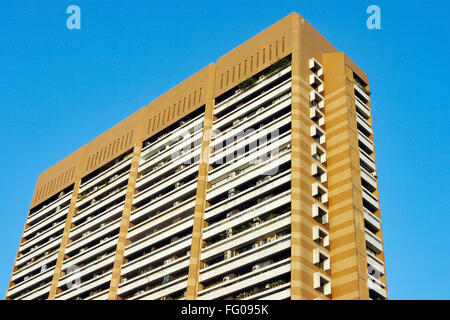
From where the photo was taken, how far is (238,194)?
216ft

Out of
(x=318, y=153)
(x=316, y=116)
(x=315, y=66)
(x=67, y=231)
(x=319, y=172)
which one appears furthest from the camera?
(x=67, y=231)

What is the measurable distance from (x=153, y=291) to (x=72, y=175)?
1443 inches

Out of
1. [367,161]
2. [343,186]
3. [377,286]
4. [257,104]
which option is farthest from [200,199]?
[377,286]

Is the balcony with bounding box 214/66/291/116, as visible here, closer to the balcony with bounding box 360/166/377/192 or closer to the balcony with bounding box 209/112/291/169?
the balcony with bounding box 209/112/291/169

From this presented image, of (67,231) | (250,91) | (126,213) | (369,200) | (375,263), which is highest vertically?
(250,91)

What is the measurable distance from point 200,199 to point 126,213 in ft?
48.3

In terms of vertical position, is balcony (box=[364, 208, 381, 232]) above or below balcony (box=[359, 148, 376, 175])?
below

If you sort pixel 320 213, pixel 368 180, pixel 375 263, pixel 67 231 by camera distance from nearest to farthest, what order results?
pixel 375 263
pixel 320 213
pixel 368 180
pixel 67 231

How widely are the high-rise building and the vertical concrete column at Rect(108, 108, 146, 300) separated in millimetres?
189

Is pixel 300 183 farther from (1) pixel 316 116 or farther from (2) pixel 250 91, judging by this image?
(2) pixel 250 91

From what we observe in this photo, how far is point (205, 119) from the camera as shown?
7738 cm

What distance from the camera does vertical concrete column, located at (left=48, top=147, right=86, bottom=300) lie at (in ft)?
273

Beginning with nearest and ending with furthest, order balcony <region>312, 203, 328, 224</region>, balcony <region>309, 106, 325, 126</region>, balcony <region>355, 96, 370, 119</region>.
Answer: balcony <region>312, 203, 328, 224</region> < balcony <region>309, 106, 325, 126</region> < balcony <region>355, 96, 370, 119</region>

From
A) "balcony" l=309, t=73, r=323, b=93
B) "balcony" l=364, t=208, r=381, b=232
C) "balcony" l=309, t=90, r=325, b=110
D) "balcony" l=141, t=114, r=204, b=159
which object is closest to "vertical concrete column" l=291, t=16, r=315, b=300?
"balcony" l=309, t=90, r=325, b=110
